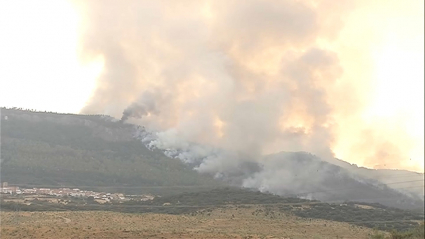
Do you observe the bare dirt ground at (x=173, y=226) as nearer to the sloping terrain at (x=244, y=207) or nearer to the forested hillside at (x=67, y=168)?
the sloping terrain at (x=244, y=207)

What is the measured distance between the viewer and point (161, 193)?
15350cm

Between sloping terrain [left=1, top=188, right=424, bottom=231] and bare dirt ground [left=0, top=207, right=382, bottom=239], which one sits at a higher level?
sloping terrain [left=1, top=188, right=424, bottom=231]

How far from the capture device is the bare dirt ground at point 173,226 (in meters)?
60.5

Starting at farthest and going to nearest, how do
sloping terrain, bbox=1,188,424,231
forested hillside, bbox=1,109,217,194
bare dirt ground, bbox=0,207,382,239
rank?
1. forested hillside, bbox=1,109,217,194
2. sloping terrain, bbox=1,188,424,231
3. bare dirt ground, bbox=0,207,382,239

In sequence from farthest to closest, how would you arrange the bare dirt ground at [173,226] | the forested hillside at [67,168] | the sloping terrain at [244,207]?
1. the forested hillside at [67,168]
2. the sloping terrain at [244,207]
3. the bare dirt ground at [173,226]

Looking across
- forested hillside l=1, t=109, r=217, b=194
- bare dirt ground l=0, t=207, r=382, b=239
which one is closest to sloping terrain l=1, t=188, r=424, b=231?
bare dirt ground l=0, t=207, r=382, b=239

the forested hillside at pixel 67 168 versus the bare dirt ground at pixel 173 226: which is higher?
the forested hillside at pixel 67 168

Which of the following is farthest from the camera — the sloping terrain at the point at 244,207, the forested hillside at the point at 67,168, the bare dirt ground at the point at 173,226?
the forested hillside at the point at 67,168

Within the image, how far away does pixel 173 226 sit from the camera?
71562mm

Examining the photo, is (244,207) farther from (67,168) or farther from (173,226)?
(67,168)

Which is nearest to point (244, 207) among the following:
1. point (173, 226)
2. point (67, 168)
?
point (173, 226)

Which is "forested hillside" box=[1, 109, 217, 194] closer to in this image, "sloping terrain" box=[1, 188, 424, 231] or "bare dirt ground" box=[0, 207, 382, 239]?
"sloping terrain" box=[1, 188, 424, 231]

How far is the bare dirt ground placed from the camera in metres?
60.5

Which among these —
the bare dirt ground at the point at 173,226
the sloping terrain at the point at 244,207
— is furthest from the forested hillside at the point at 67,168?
the bare dirt ground at the point at 173,226
